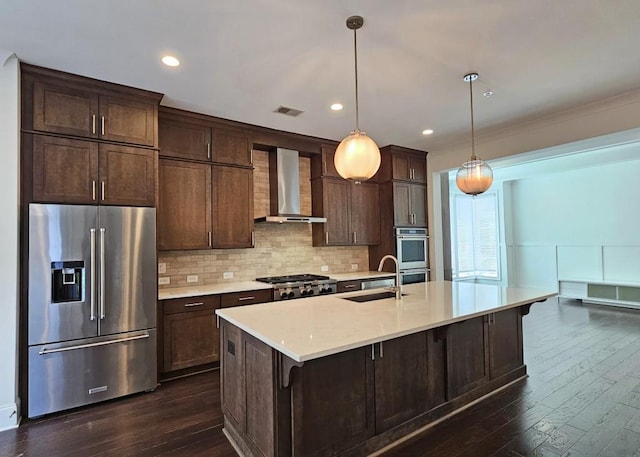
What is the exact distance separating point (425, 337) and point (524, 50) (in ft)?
7.80

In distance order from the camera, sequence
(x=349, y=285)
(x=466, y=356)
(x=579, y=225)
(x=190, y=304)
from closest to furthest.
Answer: (x=466, y=356), (x=190, y=304), (x=349, y=285), (x=579, y=225)

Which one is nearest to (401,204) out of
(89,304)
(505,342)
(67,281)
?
(505,342)

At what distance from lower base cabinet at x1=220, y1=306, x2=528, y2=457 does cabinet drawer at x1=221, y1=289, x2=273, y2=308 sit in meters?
1.25

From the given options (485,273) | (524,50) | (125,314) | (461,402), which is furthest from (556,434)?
(485,273)

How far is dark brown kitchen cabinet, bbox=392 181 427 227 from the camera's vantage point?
214 inches

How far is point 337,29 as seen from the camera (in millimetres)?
2373

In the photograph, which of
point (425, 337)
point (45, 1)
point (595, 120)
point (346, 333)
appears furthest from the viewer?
point (595, 120)

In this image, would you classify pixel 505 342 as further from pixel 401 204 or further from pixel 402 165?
pixel 402 165

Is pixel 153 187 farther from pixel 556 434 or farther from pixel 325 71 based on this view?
pixel 556 434

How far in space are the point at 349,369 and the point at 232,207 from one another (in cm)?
267

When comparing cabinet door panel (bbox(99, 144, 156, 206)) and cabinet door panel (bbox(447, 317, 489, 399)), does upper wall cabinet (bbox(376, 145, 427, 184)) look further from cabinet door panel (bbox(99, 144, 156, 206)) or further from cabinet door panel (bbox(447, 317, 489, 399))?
cabinet door panel (bbox(99, 144, 156, 206))

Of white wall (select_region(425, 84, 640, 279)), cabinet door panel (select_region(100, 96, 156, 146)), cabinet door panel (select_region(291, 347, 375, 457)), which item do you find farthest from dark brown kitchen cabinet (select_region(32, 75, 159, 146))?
white wall (select_region(425, 84, 640, 279))

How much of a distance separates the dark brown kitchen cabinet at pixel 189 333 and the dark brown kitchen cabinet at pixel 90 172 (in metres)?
1.11

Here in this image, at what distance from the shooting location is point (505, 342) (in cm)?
329
